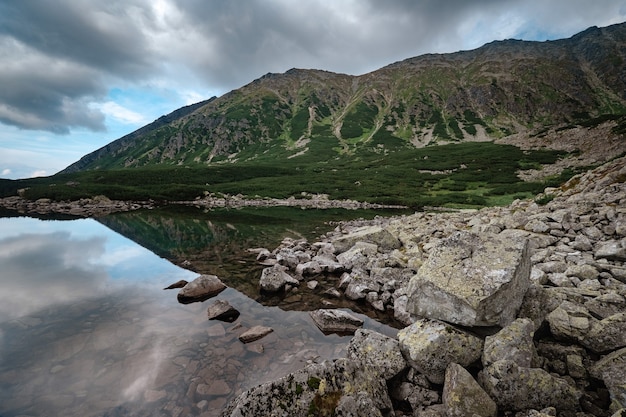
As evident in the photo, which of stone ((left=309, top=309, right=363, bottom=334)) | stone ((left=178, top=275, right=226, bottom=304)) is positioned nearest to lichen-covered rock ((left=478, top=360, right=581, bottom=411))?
stone ((left=309, top=309, right=363, bottom=334))

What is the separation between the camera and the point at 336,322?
432 inches

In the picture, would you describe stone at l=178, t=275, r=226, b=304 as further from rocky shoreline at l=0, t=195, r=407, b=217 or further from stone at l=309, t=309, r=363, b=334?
rocky shoreline at l=0, t=195, r=407, b=217

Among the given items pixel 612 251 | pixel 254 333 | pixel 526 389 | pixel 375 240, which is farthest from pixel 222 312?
pixel 612 251

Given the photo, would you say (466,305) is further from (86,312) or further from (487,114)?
(487,114)

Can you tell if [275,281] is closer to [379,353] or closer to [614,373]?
[379,353]

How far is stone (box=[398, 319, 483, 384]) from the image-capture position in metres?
6.50

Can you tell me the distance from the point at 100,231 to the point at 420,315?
3838cm

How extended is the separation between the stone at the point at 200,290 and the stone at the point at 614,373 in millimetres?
13261

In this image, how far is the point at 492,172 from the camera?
7919 cm

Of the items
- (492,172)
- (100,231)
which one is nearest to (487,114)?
(492,172)

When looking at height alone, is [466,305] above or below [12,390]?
above

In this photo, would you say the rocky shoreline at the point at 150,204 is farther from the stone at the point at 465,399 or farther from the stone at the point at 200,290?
the stone at the point at 465,399

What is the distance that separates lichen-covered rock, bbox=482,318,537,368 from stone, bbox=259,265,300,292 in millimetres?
9656

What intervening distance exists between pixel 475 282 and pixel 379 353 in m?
2.90
